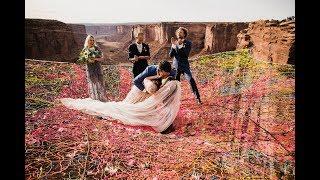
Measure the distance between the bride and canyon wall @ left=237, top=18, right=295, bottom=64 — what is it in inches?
98.1

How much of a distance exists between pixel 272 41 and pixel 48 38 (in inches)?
222

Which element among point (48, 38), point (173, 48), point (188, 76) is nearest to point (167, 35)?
point (173, 48)

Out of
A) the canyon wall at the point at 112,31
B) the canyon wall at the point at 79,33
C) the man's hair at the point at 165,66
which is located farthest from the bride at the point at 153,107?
the canyon wall at the point at 79,33

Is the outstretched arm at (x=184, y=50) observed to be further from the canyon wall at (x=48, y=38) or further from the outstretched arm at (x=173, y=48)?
the canyon wall at (x=48, y=38)

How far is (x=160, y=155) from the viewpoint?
15.4 feet

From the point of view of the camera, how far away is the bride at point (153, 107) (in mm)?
5219

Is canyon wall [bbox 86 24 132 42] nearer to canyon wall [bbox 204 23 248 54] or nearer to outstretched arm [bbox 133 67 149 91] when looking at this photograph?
outstretched arm [bbox 133 67 149 91]

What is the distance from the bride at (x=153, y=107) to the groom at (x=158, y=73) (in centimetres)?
6

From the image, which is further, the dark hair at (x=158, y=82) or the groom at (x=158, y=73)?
the dark hair at (x=158, y=82)

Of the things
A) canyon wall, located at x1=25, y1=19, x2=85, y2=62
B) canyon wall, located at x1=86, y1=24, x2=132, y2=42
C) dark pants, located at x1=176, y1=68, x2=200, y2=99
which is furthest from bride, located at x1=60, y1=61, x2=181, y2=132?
canyon wall, located at x1=25, y1=19, x2=85, y2=62
